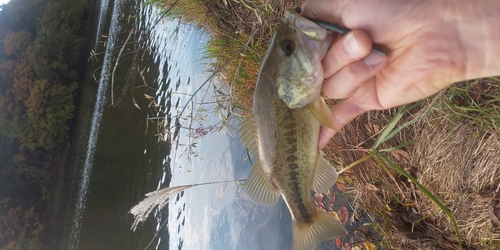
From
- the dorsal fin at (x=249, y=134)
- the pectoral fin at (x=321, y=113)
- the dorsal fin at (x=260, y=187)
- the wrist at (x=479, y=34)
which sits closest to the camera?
the wrist at (x=479, y=34)

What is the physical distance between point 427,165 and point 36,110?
24482mm

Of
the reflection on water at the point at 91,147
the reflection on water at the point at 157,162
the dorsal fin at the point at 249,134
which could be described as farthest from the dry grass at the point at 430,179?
the reflection on water at the point at 91,147

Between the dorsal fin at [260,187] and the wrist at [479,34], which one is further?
the dorsal fin at [260,187]

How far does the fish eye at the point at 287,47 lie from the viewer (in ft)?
5.85

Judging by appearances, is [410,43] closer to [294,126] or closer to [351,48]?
[351,48]

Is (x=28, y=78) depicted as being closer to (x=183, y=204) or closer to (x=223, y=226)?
(x=183, y=204)

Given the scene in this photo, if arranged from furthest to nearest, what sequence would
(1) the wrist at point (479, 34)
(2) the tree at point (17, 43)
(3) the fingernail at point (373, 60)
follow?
(2) the tree at point (17, 43) < (3) the fingernail at point (373, 60) < (1) the wrist at point (479, 34)

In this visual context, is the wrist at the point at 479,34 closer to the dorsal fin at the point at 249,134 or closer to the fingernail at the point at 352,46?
the fingernail at the point at 352,46

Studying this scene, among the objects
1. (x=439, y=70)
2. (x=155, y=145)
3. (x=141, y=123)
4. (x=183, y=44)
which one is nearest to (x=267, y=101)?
(x=439, y=70)

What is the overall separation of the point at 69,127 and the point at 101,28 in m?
7.77

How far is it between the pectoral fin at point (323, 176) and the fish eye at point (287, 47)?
86cm

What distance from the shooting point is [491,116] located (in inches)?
89.1

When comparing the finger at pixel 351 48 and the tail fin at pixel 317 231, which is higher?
the finger at pixel 351 48

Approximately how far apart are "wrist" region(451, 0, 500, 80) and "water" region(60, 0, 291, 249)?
291 cm
